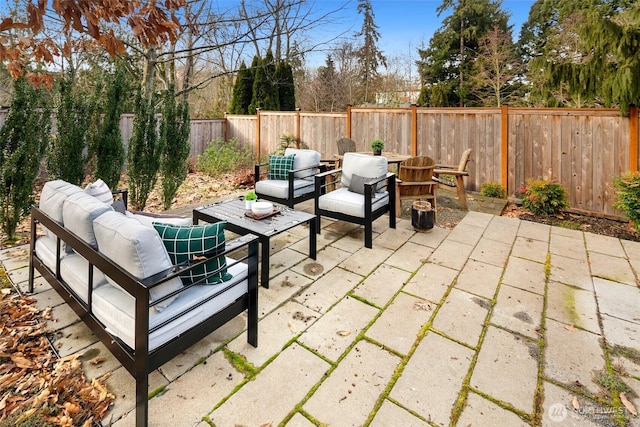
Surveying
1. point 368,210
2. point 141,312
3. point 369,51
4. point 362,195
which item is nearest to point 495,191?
point 362,195

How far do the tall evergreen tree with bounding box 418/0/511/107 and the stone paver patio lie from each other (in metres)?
13.3

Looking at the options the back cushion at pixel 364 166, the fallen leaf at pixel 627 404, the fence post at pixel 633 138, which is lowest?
the fallen leaf at pixel 627 404

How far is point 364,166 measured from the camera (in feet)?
14.3

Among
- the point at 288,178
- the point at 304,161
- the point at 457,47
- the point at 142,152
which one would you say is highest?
the point at 457,47

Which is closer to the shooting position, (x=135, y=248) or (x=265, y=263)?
(x=135, y=248)

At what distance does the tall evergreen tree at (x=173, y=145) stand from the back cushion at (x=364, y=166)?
8.75 feet

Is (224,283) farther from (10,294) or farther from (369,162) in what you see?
(369,162)

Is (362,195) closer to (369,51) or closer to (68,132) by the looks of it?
(68,132)

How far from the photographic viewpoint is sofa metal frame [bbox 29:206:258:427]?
155 centimetres

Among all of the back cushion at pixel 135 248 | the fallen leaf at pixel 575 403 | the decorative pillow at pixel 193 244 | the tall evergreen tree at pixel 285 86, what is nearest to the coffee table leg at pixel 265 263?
the decorative pillow at pixel 193 244

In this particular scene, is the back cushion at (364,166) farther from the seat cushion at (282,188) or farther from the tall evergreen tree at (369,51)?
the tall evergreen tree at (369,51)

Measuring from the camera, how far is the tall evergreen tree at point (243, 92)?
438 inches

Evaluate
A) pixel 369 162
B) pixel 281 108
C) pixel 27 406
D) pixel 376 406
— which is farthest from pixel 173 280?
pixel 281 108

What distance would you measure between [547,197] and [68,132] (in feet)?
22.1
